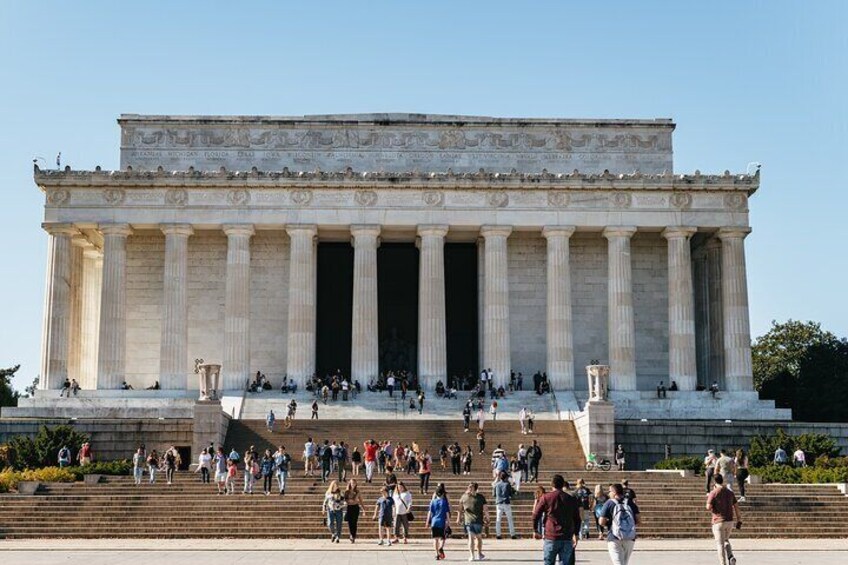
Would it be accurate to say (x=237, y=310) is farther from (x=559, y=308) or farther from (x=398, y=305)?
(x=559, y=308)

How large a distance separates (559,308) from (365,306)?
1075 cm

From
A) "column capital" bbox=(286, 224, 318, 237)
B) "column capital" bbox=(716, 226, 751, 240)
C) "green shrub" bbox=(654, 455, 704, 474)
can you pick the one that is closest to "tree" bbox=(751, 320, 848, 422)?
"column capital" bbox=(716, 226, 751, 240)

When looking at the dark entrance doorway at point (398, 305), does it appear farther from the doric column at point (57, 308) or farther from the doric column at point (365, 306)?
the doric column at point (57, 308)

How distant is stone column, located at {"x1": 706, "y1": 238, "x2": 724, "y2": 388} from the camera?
68.2 meters

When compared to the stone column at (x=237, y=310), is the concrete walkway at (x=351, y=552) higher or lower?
lower

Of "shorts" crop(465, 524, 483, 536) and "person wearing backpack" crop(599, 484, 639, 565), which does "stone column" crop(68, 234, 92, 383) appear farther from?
"person wearing backpack" crop(599, 484, 639, 565)

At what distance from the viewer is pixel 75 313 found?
66.7m

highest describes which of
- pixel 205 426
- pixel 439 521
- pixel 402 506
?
pixel 205 426

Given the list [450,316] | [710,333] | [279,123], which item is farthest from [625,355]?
[279,123]

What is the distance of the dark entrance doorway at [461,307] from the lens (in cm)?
7194

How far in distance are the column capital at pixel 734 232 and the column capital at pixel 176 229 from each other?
2948cm

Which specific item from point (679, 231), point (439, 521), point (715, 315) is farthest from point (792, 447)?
point (439, 521)

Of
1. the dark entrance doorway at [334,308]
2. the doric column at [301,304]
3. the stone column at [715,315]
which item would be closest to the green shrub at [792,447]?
the stone column at [715,315]

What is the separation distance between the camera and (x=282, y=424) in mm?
56219
